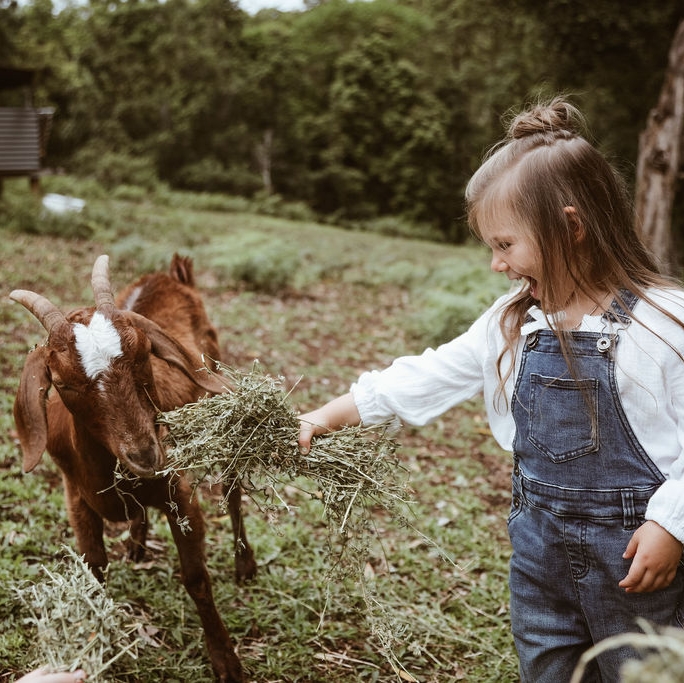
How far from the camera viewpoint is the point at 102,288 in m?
2.93

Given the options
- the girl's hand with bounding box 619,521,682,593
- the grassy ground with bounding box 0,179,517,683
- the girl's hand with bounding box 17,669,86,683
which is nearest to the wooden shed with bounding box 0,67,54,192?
the grassy ground with bounding box 0,179,517,683

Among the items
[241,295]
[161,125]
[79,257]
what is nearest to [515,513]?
[241,295]

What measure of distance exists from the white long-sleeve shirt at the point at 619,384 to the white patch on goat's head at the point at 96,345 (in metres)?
0.92

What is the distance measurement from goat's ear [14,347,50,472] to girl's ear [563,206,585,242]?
198 centimetres

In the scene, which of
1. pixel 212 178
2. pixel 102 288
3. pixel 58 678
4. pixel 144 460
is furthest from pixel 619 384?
pixel 212 178

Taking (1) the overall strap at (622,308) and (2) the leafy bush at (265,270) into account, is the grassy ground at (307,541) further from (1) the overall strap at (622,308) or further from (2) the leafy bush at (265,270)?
(1) the overall strap at (622,308)

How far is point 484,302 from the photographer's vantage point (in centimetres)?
747

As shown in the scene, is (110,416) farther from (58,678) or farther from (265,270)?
(265,270)

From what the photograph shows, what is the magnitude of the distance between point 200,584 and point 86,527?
2.00 ft

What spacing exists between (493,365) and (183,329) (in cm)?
214

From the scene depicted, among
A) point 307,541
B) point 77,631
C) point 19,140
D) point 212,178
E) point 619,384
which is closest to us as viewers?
point 77,631

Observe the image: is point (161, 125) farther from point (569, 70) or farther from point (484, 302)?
point (484, 302)

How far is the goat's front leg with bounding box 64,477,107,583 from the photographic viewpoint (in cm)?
325

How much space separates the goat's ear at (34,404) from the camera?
8.89 feet
